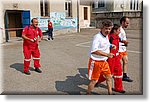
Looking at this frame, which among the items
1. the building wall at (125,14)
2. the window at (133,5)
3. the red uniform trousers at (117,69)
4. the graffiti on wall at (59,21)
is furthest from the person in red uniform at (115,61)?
the window at (133,5)

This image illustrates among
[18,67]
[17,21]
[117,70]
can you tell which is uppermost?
[17,21]

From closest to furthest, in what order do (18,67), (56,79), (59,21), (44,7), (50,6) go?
(56,79), (18,67), (44,7), (50,6), (59,21)

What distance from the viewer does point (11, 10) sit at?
14.5 m

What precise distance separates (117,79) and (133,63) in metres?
2.92

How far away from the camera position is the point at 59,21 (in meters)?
18.7

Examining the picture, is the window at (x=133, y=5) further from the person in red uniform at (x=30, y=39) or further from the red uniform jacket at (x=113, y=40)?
the red uniform jacket at (x=113, y=40)

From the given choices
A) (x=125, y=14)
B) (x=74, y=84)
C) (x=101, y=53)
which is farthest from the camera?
(x=125, y=14)

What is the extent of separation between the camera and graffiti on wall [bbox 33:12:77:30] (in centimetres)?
1709

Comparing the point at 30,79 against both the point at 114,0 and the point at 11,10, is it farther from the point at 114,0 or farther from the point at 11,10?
the point at 114,0

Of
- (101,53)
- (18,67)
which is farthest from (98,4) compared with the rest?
(101,53)

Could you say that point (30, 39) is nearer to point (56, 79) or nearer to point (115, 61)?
point (56, 79)

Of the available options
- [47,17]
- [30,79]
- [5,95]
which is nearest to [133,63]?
[30,79]

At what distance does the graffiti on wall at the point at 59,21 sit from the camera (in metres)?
17.1

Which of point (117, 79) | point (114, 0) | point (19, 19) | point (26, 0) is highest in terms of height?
point (114, 0)
